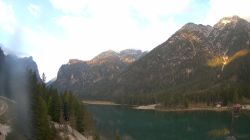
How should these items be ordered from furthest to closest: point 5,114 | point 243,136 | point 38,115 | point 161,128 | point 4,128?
1. point 161,128
2. point 243,136
3. point 5,114
4. point 4,128
5. point 38,115

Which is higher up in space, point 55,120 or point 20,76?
point 20,76

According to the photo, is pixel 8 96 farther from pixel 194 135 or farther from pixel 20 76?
pixel 194 135

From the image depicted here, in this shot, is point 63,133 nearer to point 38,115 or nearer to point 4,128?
point 4,128

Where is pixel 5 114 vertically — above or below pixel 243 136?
above

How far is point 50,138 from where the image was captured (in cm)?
6456

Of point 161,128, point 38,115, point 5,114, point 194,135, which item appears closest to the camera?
point 38,115

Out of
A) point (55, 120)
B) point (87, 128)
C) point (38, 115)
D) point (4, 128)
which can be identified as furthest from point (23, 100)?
point (87, 128)

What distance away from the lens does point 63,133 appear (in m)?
84.8

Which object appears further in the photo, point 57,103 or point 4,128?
point 57,103

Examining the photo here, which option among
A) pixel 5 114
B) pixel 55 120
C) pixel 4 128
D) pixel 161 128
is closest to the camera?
pixel 4 128

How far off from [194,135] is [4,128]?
91582 mm

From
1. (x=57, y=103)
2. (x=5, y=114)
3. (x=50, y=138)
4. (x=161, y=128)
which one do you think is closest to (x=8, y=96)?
(x=57, y=103)

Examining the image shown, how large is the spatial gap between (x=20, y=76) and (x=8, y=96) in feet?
77.5

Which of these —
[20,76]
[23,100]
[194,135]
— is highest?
[20,76]
